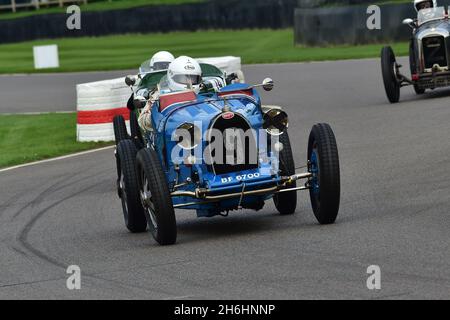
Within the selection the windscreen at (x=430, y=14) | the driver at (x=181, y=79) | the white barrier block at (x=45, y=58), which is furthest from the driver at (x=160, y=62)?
the white barrier block at (x=45, y=58)

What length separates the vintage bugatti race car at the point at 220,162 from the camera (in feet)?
31.7

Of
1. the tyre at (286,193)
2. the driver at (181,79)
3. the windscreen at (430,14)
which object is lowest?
the tyre at (286,193)

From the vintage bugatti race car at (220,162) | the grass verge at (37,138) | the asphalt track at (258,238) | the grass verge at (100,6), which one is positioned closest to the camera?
the asphalt track at (258,238)

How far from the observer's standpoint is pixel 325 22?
33.2 metres

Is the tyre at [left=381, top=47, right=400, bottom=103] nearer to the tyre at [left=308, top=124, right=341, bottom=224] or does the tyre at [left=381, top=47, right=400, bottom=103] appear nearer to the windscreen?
the windscreen

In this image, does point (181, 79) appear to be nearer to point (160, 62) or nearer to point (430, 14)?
point (160, 62)

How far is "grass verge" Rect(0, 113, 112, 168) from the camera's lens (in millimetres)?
17391

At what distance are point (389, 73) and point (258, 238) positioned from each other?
1037 cm

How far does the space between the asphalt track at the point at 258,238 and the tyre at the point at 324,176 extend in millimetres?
146

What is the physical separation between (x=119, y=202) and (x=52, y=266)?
355cm

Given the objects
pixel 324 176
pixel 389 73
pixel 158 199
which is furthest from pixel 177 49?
pixel 158 199

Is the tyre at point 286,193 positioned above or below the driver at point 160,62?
below

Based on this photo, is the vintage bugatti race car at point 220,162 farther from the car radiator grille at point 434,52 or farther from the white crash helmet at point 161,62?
the car radiator grille at point 434,52

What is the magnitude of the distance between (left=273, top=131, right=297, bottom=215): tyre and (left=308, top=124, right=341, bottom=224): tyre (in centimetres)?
50
